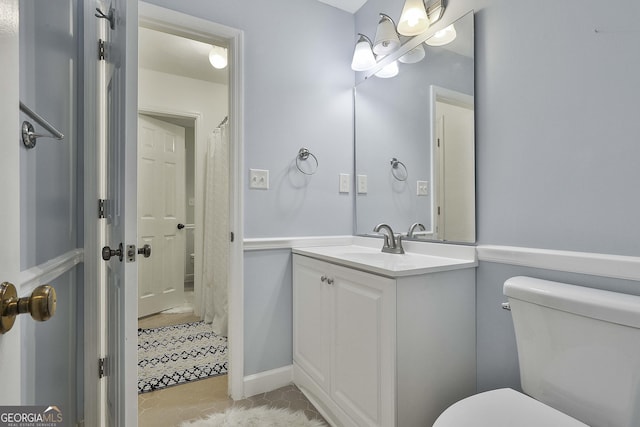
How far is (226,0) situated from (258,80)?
1.52 feet

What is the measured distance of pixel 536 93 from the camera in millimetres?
1188

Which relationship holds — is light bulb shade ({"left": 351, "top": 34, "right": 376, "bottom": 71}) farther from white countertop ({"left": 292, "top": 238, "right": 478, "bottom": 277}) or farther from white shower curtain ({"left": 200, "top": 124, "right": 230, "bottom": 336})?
white shower curtain ({"left": 200, "top": 124, "right": 230, "bottom": 336})

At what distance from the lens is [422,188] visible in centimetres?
170

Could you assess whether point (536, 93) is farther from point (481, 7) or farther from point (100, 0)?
point (100, 0)

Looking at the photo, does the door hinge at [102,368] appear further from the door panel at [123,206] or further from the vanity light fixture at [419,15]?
the vanity light fixture at [419,15]

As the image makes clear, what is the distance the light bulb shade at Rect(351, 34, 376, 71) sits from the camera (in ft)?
6.45

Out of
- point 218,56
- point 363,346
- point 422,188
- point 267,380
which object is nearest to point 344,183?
point 422,188

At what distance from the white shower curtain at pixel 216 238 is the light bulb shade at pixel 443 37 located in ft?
5.67

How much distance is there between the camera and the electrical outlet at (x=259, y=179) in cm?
183

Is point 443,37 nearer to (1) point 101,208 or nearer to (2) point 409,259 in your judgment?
(2) point 409,259

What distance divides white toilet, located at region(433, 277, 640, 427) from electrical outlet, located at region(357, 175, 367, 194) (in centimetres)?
117

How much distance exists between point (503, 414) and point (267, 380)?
4.34ft

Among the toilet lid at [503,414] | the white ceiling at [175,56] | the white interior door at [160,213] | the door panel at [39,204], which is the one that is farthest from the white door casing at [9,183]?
the white interior door at [160,213]

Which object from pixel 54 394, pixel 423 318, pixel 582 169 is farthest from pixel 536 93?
pixel 54 394
